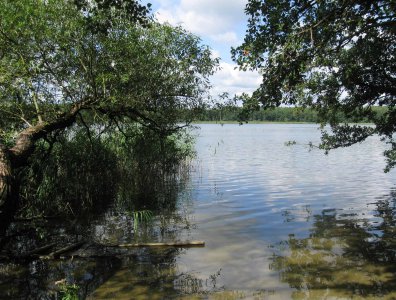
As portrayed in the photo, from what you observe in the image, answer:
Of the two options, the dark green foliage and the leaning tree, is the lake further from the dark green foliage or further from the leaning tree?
the leaning tree

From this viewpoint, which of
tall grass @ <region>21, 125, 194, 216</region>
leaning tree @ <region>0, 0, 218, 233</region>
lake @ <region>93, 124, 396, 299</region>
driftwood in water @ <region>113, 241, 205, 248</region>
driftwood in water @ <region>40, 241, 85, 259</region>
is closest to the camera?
lake @ <region>93, 124, 396, 299</region>

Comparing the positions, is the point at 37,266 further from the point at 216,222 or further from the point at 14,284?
the point at 216,222

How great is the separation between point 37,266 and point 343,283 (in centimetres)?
672

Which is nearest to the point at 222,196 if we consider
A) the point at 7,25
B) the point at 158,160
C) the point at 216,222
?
the point at 158,160

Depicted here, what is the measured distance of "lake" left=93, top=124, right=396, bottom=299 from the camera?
24.5ft

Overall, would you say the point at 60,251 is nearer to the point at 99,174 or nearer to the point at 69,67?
the point at 69,67

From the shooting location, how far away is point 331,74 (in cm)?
1278

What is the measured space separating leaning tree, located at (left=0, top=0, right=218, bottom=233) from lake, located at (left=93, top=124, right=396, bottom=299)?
4214 mm

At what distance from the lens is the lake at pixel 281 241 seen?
7.46m

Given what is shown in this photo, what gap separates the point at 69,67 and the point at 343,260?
349 inches

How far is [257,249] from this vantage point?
9.88 m

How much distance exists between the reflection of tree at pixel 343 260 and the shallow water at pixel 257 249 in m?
0.02

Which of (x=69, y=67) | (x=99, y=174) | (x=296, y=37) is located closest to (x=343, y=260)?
(x=296, y=37)

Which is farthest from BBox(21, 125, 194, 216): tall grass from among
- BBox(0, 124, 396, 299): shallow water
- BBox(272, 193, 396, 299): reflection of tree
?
BBox(272, 193, 396, 299): reflection of tree
